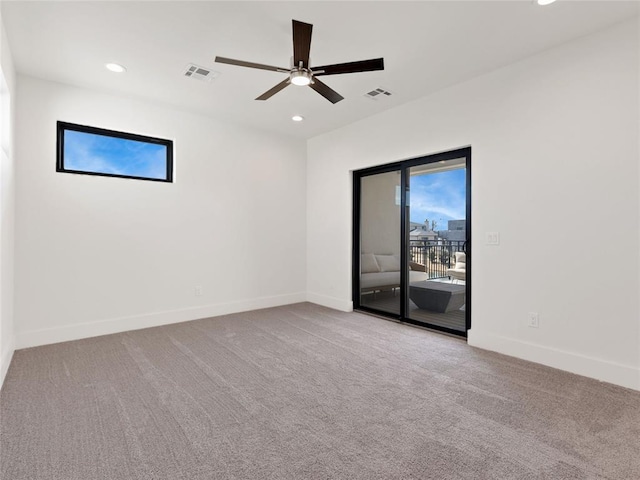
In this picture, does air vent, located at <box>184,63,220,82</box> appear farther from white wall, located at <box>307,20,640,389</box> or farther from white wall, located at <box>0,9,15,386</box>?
white wall, located at <box>307,20,640,389</box>

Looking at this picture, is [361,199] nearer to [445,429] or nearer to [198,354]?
[198,354]

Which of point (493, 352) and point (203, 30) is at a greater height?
point (203, 30)

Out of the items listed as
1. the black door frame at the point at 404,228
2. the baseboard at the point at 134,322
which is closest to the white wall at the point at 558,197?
the black door frame at the point at 404,228

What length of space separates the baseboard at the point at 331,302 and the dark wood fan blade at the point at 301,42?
3.40 metres

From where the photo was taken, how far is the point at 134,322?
404 cm

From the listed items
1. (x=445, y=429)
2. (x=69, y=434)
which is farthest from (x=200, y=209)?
(x=445, y=429)

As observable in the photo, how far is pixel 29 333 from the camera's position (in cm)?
341

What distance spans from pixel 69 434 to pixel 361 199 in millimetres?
4131

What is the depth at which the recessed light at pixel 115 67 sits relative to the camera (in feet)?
10.4

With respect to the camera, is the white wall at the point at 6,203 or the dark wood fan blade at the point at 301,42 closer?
the dark wood fan blade at the point at 301,42

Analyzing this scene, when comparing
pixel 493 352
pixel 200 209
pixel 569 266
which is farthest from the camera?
pixel 200 209

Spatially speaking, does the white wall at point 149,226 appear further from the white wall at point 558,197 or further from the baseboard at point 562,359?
the baseboard at point 562,359

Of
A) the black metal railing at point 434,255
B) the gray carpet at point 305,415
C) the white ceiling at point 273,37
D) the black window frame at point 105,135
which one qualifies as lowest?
the gray carpet at point 305,415

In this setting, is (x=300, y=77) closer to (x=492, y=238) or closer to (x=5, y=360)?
(x=492, y=238)
